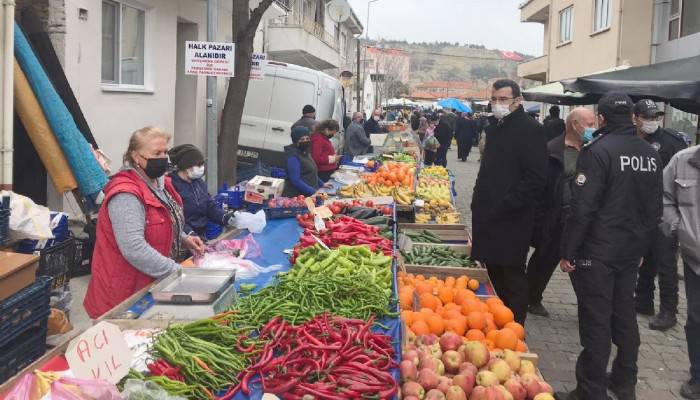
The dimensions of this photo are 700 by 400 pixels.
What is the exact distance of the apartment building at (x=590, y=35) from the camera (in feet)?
60.3

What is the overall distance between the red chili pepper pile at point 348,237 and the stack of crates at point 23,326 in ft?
5.87

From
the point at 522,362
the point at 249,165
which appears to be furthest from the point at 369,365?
the point at 249,165

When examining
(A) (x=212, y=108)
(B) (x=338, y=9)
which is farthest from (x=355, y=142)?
(A) (x=212, y=108)

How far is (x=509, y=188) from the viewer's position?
203 inches

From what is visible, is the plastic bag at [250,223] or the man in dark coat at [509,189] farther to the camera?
the plastic bag at [250,223]

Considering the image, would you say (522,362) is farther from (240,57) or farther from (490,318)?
(240,57)

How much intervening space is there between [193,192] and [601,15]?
19.6 metres

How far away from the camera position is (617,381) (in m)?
4.66

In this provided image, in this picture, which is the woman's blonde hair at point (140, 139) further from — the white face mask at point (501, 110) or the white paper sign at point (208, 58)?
the white paper sign at point (208, 58)

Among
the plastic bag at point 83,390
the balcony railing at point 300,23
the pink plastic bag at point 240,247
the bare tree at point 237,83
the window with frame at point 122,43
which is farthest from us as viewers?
the balcony railing at point 300,23

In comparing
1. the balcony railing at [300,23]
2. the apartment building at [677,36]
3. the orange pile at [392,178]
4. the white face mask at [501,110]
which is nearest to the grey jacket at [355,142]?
the balcony railing at [300,23]

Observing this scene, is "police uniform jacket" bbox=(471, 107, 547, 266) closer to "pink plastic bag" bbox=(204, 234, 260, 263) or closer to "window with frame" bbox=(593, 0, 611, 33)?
"pink plastic bag" bbox=(204, 234, 260, 263)

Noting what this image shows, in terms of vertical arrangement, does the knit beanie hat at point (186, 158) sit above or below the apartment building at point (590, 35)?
below

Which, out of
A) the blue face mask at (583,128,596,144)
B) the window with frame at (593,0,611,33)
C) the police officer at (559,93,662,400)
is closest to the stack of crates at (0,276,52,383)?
the police officer at (559,93,662,400)
